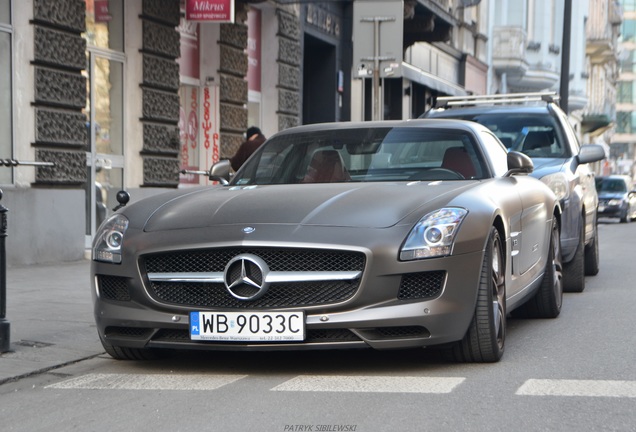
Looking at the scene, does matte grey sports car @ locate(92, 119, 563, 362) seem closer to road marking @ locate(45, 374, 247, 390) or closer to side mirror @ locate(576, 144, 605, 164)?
road marking @ locate(45, 374, 247, 390)

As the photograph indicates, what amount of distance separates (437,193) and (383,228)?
2.05 ft

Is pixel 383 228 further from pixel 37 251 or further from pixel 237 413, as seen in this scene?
pixel 37 251

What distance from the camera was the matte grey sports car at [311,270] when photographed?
19.9ft

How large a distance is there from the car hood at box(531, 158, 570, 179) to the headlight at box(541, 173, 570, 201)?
66 millimetres

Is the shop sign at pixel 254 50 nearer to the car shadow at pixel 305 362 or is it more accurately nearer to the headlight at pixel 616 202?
the car shadow at pixel 305 362

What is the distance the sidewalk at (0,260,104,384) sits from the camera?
7027mm

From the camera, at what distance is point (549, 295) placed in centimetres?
→ 876

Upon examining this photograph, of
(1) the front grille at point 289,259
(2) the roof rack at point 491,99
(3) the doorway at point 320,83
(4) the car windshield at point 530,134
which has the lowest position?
(1) the front grille at point 289,259

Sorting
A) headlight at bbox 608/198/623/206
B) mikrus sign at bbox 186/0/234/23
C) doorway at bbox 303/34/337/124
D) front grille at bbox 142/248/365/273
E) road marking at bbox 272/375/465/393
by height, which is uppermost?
mikrus sign at bbox 186/0/234/23

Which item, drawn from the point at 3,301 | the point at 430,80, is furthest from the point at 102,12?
the point at 430,80

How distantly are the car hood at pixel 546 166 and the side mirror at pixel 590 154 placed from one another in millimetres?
143

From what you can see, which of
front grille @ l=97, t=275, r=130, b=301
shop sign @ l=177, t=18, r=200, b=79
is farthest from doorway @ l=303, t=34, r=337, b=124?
front grille @ l=97, t=275, r=130, b=301

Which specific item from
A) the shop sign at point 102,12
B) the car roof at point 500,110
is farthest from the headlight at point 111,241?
the shop sign at point 102,12

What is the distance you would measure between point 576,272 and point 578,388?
5337mm
